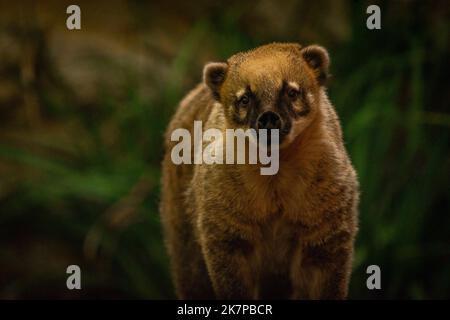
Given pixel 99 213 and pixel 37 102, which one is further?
pixel 37 102

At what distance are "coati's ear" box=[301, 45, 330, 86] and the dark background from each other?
2737 millimetres

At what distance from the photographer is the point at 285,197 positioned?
3516mm

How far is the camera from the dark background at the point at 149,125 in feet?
21.1

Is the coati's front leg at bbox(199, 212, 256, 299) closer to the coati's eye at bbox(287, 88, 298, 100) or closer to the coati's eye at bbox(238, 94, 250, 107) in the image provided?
the coati's eye at bbox(238, 94, 250, 107)

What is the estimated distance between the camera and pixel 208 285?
13.9 ft

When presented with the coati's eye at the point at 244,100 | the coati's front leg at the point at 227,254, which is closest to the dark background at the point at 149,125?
the coati's front leg at the point at 227,254

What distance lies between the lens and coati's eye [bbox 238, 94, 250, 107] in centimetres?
336

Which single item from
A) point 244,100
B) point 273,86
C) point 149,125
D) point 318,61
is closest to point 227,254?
point 244,100

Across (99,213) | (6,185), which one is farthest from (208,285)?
(6,185)

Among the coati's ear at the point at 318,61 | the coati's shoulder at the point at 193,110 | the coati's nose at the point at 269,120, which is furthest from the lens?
the coati's shoulder at the point at 193,110

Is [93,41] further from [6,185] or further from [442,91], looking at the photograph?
[442,91]

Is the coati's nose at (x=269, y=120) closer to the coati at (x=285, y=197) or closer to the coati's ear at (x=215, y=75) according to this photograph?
the coati at (x=285, y=197)
